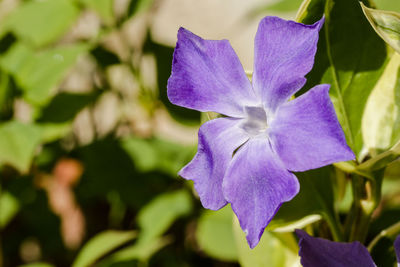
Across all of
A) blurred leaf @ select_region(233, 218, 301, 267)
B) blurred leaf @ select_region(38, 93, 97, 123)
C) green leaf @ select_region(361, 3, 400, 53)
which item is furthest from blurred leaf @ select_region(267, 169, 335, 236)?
blurred leaf @ select_region(38, 93, 97, 123)

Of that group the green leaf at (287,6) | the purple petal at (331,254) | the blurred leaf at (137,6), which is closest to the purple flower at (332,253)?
the purple petal at (331,254)

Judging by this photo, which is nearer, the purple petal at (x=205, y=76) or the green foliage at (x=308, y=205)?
the purple petal at (x=205, y=76)

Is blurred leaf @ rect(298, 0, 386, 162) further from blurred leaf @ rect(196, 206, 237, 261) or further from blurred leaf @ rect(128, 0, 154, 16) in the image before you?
blurred leaf @ rect(128, 0, 154, 16)

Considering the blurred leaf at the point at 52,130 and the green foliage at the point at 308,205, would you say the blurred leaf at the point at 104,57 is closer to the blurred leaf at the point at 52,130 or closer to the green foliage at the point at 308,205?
the blurred leaf at the point at 52,130

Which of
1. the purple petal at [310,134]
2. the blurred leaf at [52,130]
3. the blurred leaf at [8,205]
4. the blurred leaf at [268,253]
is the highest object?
the purple petal at [310,134]

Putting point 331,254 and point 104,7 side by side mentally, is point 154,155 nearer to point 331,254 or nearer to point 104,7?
point 104,7

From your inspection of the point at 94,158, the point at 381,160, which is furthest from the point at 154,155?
the point at 381,160
